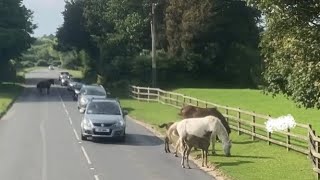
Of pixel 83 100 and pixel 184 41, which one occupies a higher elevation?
pixel 184 41

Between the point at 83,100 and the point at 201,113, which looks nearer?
the point at 201,113

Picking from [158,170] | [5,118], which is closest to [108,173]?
[158,170]

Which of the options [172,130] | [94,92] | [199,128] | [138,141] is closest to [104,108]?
[138,141]

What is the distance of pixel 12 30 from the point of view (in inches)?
2977

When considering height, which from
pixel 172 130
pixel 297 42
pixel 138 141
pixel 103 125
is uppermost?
pixel 297 42

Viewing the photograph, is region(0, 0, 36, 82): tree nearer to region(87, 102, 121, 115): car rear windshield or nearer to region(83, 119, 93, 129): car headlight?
region(87, 102, 121, 115): car rear windshield

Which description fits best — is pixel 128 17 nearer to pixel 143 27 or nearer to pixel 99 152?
pixel 143 27

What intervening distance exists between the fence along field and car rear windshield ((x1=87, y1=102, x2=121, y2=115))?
15.8 feet

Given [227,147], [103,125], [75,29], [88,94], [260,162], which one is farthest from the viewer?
[75,29]

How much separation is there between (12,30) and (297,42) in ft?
216

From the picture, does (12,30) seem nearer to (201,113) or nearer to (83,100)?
(83,100)

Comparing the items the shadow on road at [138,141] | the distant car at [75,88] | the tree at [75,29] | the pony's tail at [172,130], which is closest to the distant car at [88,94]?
the distant car at [75,88]

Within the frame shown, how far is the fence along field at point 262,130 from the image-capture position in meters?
16.8

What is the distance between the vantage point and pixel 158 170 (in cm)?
1789
